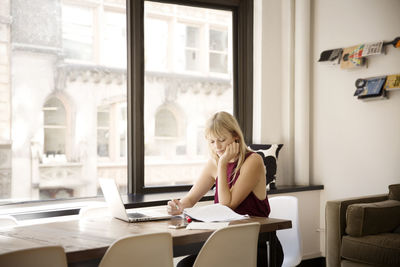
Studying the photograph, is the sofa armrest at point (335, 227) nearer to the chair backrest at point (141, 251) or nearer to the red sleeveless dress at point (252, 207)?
the red sleeveless dress at point (252, 207)

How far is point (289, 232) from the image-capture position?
3.30 m

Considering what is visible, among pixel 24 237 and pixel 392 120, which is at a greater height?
pixel 392 120

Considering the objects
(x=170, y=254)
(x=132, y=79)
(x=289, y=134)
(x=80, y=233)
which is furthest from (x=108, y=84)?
(x=170, y=254)

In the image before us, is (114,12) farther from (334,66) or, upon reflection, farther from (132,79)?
(334,66)

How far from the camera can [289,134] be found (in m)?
4.86

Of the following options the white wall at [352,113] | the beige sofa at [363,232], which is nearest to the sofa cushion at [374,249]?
the beige sofa at [363,232]

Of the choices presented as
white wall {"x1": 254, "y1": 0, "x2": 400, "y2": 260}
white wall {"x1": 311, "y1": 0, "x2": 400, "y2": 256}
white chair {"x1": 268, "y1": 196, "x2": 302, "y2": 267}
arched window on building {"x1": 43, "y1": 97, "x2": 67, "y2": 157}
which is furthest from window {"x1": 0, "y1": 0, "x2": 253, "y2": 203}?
white chair {"x1": 268, "y1": 196, "x2": 302, "y2": 267}

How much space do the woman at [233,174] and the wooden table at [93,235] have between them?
0.24 metres

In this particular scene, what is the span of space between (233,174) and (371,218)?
3.73 ft

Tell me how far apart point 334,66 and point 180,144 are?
61.3 inches

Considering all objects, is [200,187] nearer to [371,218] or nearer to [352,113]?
[371,218]

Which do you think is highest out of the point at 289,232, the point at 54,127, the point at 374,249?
the point at 54,127

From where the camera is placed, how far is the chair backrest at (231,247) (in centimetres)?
211

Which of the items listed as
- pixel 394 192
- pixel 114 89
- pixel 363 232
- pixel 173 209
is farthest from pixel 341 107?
pixel 173 209
